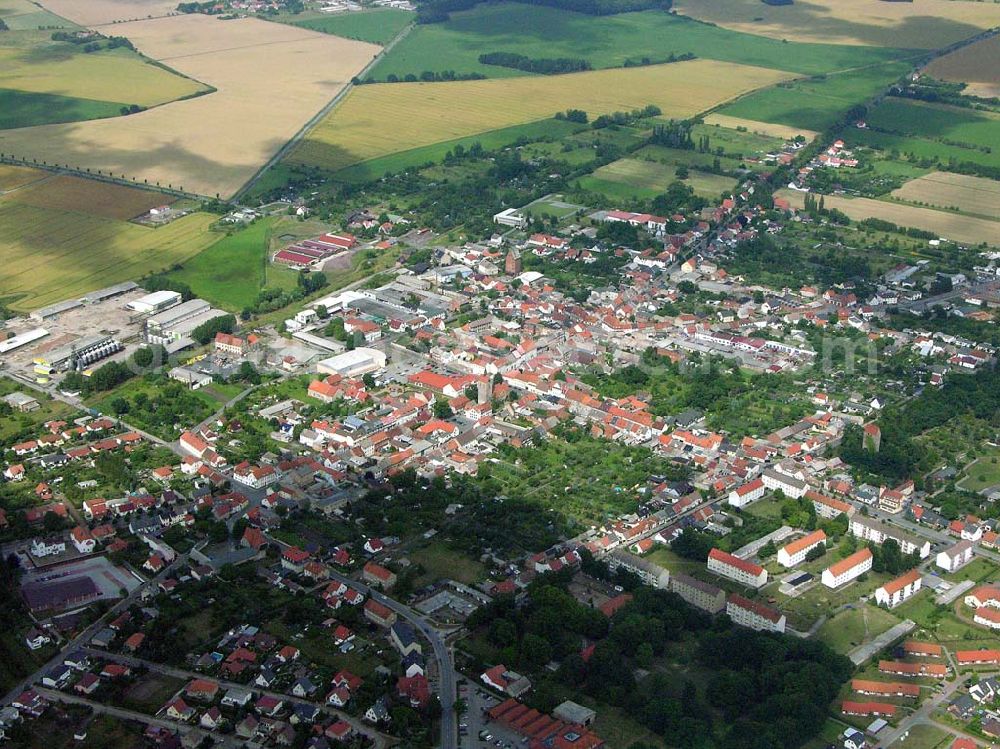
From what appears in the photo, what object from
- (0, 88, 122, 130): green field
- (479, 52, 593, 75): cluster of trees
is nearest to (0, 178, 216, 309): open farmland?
(0, 88, 122, 130): green field

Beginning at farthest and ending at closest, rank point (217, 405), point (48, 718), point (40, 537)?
point (217, 405) < point (40, 537) < point (48, 718)

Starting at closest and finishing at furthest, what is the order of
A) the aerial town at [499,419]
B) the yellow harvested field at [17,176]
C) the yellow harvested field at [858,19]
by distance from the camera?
the aerial town at [499,419] → the yellow harvested field at [17,176] → the yellow harvested field at [858,19]

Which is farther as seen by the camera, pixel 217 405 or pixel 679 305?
pixel 679 305

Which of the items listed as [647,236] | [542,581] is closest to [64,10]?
[647,236]

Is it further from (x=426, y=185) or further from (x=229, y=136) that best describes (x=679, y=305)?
(x=229, y=136)

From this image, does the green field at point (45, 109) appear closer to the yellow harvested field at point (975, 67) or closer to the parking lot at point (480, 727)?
the yellow harvested field at point (975, 67)

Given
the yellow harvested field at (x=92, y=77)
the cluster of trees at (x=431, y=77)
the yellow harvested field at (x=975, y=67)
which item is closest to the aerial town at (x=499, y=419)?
the yellow harvested field at (x=92, y=77)

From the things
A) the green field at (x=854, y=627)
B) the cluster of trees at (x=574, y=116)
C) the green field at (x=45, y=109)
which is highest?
the cluster of trees at (x=574, y=116)
